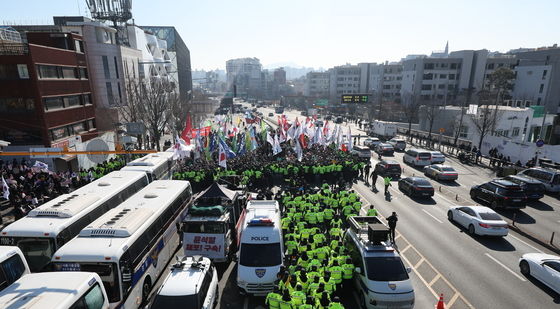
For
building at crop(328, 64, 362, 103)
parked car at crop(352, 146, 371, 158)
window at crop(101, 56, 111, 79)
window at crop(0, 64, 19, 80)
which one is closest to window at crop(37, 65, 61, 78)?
window at crop(0, 64, 19, 80)

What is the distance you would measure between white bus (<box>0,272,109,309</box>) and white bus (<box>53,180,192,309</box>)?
0.66 m

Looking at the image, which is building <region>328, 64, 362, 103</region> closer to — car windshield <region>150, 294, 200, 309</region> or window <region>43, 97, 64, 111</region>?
window <region>43, 97, 64, 111</region>

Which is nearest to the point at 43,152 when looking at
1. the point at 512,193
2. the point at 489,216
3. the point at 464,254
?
the point at 464,254

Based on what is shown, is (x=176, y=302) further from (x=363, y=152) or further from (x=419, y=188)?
(x=363, y=152)

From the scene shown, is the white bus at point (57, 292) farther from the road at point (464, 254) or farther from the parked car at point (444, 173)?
the parked car at point (444, 173)

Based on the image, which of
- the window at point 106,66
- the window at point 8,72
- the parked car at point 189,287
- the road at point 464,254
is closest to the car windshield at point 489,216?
the road at point 464,254

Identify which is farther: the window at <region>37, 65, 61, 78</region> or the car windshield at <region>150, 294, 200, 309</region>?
the window at <region>37, 65, 61, 78</region>

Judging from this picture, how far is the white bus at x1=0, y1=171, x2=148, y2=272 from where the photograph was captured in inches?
422

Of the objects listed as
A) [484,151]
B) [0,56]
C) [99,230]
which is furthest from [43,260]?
[484,151]

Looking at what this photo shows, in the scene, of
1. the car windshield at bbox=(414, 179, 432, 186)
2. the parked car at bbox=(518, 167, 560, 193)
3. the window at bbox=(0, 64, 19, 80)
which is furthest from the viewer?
the window at bbox=(0, 64, 19, 80)

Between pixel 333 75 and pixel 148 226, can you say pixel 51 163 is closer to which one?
pixel 148 226

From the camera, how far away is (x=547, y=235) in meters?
16.8

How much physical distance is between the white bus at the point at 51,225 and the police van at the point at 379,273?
10.6m

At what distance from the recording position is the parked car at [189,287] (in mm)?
8953
